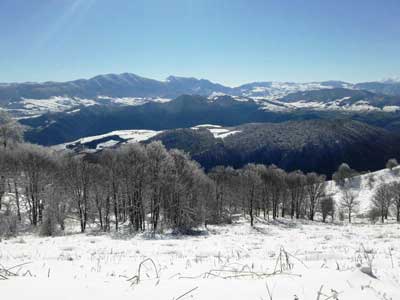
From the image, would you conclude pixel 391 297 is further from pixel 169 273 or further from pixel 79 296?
pixel 79 296

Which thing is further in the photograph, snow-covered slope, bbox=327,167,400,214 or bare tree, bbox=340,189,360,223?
snow-covered slope, bbox=327,167,400,214

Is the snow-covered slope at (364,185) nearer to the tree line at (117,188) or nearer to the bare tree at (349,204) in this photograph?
the bare tree at (349,204)

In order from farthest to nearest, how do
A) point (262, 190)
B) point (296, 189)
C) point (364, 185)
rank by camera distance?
point (364, 185) < point (296, 189) < point (262, 190)

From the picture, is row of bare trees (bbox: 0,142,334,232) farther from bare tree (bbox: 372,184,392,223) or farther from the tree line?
bare tree (bbox: 372,184,392,223)

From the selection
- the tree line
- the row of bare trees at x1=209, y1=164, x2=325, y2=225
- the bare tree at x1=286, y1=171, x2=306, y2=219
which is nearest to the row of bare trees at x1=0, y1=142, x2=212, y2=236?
the tree line

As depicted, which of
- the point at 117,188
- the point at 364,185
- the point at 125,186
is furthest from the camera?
the point at 364,185

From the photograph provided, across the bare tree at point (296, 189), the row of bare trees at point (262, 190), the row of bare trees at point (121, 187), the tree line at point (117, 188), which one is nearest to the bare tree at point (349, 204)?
the row of bare trees at point (262, 190)

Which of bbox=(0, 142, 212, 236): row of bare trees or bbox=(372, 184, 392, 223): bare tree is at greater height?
bbox=(0, 142, 212, 236): row of bare trees

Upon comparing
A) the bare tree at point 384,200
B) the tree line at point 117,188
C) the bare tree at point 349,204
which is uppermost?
the tree line at point 117,188

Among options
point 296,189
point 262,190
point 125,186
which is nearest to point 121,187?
point 125,186

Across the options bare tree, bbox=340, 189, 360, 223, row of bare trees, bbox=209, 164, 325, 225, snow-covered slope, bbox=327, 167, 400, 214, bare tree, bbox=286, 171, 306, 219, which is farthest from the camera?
snow-covered slope, bbox=327, 167, 400, 214

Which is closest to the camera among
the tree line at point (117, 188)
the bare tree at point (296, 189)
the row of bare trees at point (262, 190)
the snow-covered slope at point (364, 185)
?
the tree line at point (117, 188)

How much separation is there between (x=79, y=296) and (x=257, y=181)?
5395cm

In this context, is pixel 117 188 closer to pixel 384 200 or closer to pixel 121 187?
pixel 121 187
